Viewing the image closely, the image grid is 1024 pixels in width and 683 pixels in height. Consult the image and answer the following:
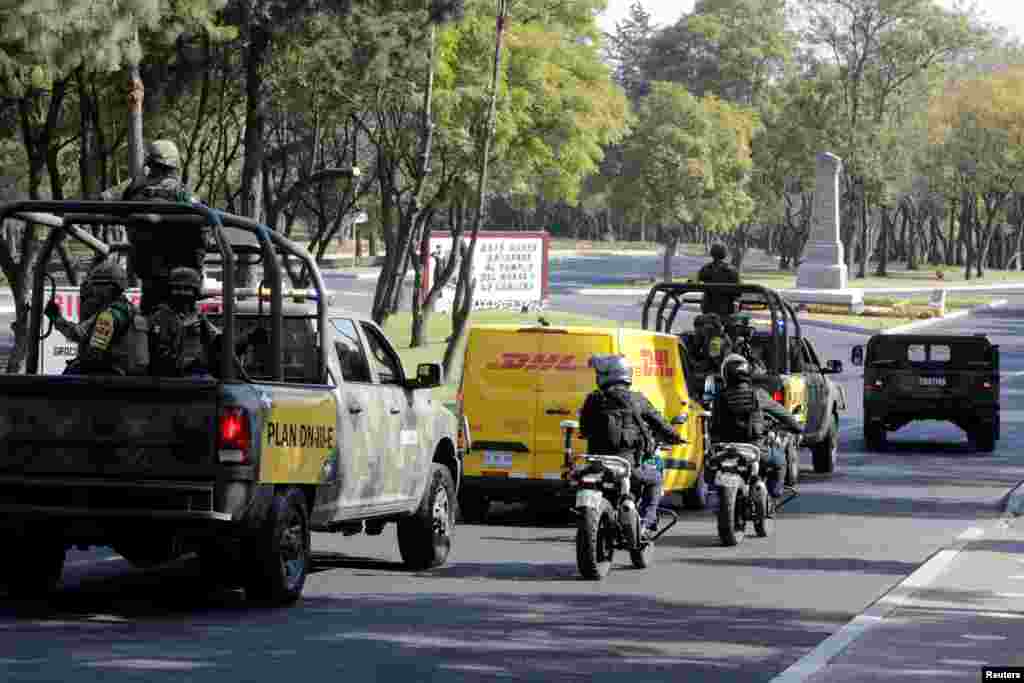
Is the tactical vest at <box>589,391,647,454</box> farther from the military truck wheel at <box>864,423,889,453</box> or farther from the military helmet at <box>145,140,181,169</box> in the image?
the military truck wheel at <box>864,423,889,453</box>

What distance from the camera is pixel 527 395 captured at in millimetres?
18750

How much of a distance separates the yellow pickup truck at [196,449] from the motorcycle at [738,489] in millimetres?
4313

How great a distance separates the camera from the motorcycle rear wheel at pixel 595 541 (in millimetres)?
14500

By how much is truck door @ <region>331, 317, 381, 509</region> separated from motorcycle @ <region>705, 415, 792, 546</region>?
4032mm

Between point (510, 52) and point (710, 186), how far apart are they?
49.7 meters

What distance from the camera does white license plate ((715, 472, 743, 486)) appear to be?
17109 mm

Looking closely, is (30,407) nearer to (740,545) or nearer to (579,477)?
(579,477)

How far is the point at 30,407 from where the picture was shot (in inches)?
476

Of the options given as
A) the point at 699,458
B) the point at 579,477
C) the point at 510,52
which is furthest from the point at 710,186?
the point at 579,477

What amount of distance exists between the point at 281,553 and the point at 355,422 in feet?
4.21

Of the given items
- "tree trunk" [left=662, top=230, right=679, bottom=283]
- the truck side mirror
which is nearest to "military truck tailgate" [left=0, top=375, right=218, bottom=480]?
the truck side mirror

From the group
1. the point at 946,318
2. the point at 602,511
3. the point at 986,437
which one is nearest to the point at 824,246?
the point at 946,318

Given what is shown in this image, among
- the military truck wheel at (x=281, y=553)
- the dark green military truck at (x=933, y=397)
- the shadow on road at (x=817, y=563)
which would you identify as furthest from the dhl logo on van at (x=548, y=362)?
the dark green military truck at (x=933, y=397)

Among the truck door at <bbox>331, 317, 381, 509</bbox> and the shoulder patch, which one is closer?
the shoulder patch
